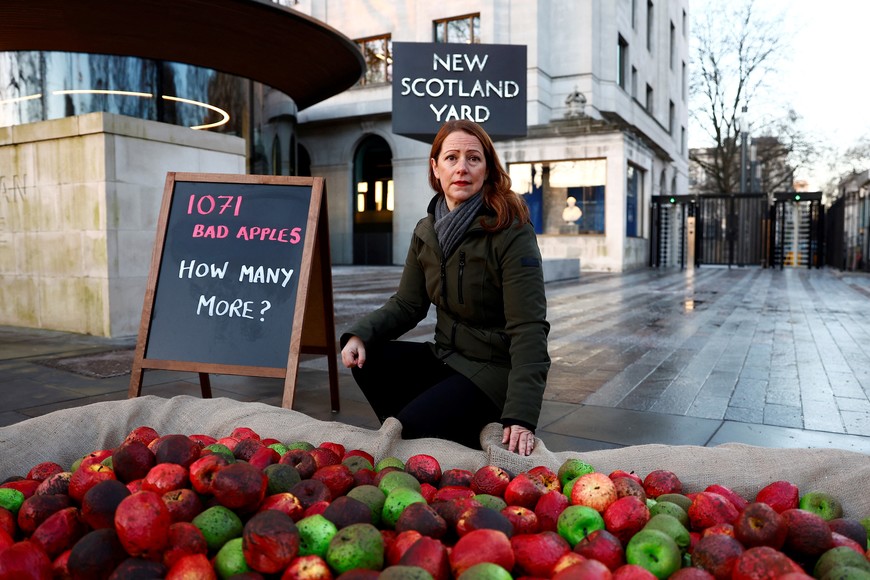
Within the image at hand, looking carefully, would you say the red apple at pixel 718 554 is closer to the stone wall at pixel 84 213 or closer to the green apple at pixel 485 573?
the green apple at pixel 485 573

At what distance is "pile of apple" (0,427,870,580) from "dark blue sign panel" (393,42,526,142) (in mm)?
9264

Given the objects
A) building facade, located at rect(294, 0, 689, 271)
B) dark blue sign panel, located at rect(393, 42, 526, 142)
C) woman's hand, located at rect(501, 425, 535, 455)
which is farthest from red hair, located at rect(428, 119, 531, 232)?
building facade, located at rect(294, 0, 689, 271)

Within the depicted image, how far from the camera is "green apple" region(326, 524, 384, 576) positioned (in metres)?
1.58

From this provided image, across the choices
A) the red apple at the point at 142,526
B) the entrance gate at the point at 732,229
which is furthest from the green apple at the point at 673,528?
the entrance gate at the point at 732,229

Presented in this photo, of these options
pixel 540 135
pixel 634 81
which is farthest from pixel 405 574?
pixel 634 81

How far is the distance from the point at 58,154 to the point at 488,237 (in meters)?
6.12

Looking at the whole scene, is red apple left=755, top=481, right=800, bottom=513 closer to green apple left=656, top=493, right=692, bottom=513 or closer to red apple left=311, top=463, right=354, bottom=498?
green apple left=656, top=493, right=692, bottom=513

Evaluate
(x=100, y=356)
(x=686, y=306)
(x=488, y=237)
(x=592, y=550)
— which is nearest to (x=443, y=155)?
(x=488, y=237)

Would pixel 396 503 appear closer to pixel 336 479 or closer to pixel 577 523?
pixel 336 479

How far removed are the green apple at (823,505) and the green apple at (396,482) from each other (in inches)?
49.0

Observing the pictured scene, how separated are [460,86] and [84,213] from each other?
6.13 m

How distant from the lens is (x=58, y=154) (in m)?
7.14

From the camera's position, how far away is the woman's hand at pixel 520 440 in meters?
2.56

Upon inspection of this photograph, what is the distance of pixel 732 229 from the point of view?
95.9ft
